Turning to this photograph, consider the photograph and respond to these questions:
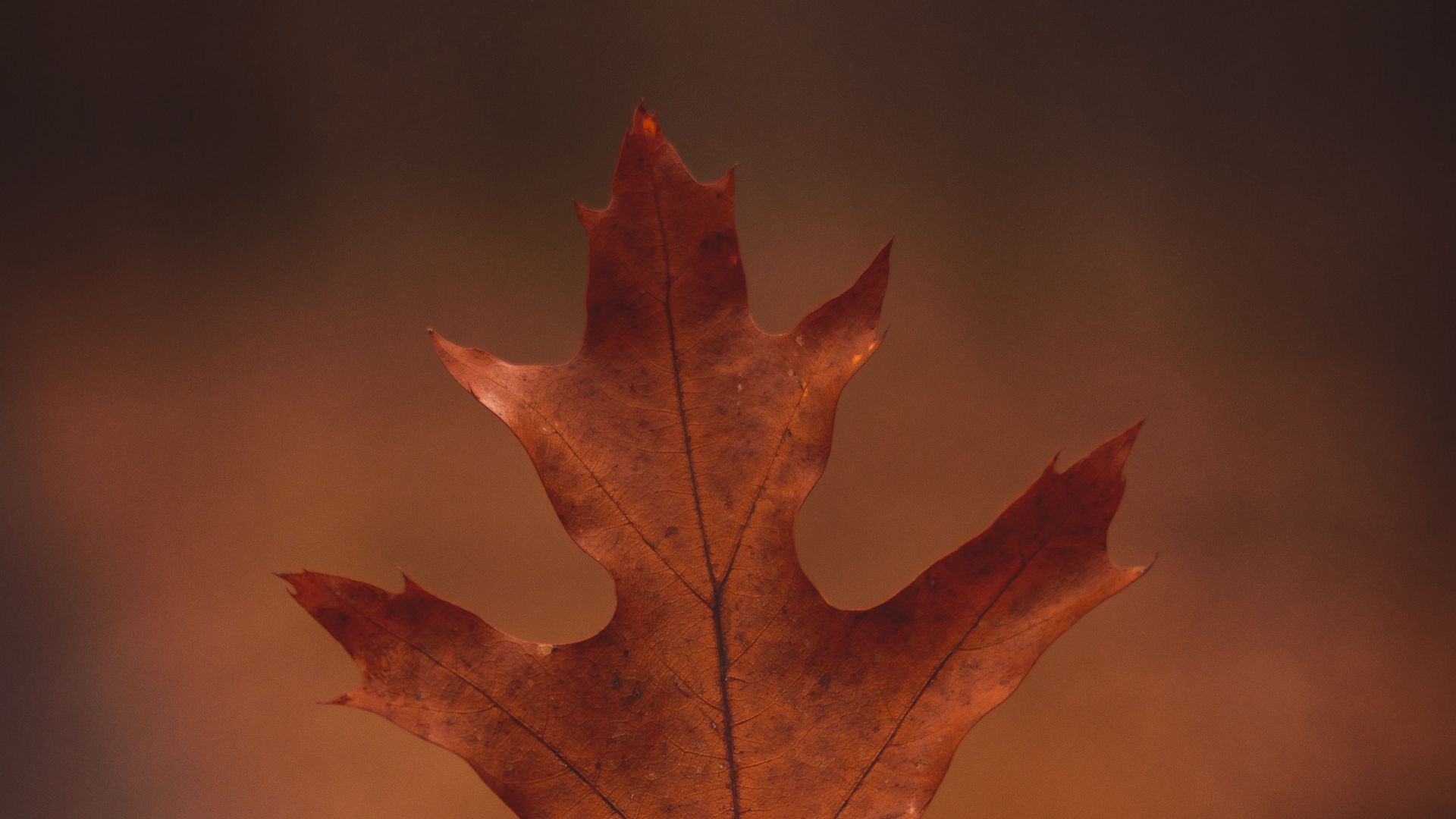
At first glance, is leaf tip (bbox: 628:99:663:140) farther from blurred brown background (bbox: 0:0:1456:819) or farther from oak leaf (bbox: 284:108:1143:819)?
blurred brown background (bbox: 0:0:1456:819)

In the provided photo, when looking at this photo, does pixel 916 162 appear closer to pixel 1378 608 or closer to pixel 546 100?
pixel 546 100

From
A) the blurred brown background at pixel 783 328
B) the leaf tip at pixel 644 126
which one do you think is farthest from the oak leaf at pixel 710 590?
the blurred brown background at pixel 783 328

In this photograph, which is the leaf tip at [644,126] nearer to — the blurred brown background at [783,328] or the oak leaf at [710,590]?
the oak leaf at [710,590]

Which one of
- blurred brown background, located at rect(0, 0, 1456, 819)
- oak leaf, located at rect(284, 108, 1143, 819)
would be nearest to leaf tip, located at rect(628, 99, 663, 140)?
oak leaf, located at rect(284, 108, 1143, 819)

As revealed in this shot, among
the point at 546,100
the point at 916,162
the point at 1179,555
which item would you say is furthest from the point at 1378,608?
the point at 546,100

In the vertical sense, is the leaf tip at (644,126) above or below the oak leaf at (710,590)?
above

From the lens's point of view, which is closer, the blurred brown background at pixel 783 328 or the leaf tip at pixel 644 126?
the leaf tip at pixel 644 126
